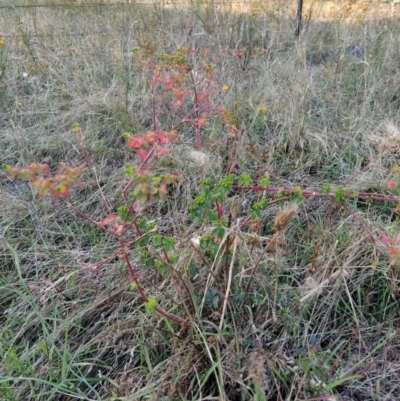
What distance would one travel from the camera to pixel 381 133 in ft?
8.22

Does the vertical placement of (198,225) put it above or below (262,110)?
below

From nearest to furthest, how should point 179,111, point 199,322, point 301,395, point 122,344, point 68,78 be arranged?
point 301,395 < point 199,322 < point 122,344 < point 179,111 < point 68,78

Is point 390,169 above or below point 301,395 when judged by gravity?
above

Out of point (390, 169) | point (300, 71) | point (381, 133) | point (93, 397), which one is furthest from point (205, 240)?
point (300, 71)

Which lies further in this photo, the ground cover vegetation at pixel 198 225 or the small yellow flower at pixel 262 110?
the small yellow flower at pixel 262 110

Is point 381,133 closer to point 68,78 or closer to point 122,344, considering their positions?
point 122,344

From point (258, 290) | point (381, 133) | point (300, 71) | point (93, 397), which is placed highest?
point (300, 71)

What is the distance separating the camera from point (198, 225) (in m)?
1.95

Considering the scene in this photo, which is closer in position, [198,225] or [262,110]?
[198,225]

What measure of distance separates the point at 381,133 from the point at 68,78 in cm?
236

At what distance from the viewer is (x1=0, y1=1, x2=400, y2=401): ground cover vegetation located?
1306mm

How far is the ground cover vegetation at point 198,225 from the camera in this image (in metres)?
1.31

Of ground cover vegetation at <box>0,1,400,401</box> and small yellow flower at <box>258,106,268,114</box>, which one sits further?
small yellow flower at <box>258,106,268,114</box>

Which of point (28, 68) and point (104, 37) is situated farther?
point (104, 37)
